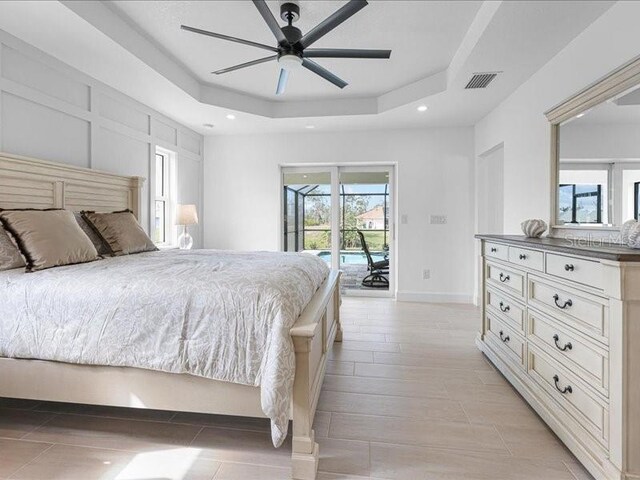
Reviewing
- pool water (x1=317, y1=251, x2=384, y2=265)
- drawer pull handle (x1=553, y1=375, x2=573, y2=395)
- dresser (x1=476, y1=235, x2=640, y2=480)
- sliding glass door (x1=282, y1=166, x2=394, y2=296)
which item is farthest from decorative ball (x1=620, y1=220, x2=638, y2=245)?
pool water (x1=317, y1=251, x2=384, y2=265)

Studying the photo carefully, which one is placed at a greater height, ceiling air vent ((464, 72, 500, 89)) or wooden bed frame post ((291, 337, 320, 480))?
ceiling air vent ((464, 72, 500, 89))

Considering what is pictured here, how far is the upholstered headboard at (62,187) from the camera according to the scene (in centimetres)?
239

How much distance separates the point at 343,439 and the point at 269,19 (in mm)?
A: 2414

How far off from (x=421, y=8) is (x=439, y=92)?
3.89 feet

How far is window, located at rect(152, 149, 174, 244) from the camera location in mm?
4453

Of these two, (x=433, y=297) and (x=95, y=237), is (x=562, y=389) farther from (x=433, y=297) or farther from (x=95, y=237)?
(x=95, y=237)

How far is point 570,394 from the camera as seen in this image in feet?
5.48

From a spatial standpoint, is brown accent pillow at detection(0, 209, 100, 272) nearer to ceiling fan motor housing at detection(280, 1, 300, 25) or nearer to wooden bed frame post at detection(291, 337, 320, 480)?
wooden bed frame post at detection(291, 337, 320, 480)

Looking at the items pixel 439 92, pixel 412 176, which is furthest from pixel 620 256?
pixel 412 176

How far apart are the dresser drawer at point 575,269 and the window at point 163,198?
420 centimetres

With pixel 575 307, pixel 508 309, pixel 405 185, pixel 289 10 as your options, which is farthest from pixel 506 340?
pixel 405 185

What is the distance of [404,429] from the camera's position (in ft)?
6.06

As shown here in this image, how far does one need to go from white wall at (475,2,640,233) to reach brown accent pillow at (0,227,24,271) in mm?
3758

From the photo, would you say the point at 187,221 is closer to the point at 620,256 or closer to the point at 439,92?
the point at 439,92
